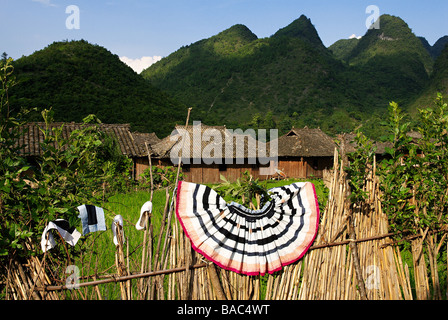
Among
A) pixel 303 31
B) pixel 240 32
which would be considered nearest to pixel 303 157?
pixel 240 32

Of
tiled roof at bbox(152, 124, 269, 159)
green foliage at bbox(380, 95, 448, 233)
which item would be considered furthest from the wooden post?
tiled roof at bbox(152, 124, 269, 159)

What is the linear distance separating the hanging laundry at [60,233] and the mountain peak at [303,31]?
10300 centimetres

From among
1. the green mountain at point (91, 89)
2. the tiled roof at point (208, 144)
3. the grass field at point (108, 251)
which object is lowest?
the grass field at point (108, 251)

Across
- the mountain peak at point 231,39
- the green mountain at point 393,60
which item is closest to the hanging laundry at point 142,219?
the green mountain at point 393,60

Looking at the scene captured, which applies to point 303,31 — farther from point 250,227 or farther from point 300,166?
point 250,227

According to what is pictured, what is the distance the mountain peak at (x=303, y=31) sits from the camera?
3912 inches

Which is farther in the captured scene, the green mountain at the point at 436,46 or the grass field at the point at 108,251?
the green mountain at the point at 436,46

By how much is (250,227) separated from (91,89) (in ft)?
125

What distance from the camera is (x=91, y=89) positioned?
1483 inches

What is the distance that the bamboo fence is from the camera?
8.74 feet

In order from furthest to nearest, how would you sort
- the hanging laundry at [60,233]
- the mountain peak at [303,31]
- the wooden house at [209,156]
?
1. the mountain peak at [303,31]
2. the wooden house at [209,156]
3. the hanging laundry at [60,233]

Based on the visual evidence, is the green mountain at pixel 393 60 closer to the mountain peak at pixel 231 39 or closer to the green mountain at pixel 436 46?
the mountain peak at pixel 231 39

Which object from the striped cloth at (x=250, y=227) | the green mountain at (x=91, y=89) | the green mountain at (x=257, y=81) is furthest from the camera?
the green mountain at (x=257, y=81)

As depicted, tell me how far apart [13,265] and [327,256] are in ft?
8.13
